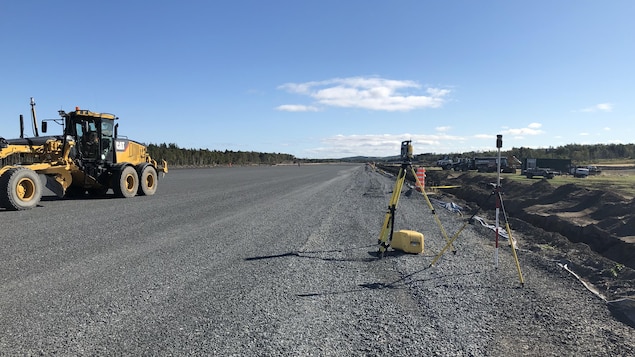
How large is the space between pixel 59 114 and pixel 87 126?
41.7 inches

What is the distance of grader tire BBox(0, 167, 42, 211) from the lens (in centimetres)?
1175

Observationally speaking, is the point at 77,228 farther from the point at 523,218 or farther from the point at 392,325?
the point at 523,218

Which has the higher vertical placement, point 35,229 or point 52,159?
point 52,159

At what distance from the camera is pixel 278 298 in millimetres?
5148

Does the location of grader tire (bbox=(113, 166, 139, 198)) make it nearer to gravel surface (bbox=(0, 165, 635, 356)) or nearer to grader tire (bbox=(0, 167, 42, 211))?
grader tire (bbox=(0, 167, 42, 211))

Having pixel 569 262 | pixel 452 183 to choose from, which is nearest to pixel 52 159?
pixel 569 262

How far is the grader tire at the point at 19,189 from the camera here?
11.8m

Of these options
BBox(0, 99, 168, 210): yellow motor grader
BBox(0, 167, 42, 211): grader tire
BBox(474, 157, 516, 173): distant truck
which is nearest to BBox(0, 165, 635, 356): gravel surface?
BBox(0, 167, 42, 211): grader tire

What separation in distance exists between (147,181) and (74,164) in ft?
11.8

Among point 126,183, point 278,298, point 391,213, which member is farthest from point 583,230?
point 126,183

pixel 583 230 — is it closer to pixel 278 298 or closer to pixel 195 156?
pixel 278 298

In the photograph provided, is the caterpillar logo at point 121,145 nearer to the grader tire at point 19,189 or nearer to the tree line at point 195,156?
the grader tire at point 19,189

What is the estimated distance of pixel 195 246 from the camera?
796 cm

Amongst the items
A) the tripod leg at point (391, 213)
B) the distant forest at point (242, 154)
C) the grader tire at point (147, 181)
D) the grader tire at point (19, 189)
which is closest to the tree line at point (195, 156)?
the distant forest at point (242, 154)
